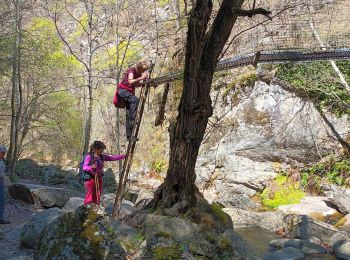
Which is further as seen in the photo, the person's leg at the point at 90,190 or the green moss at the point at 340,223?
the green moss at the point at 340,223

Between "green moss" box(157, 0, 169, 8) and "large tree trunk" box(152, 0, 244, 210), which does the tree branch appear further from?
"green moss" box(157, 0, 169, 8)

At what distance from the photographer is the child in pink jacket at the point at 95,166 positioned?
6453mm

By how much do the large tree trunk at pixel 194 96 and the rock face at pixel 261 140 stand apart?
417 inches

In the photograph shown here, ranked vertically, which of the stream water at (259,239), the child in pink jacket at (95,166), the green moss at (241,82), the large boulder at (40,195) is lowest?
the stream water at (259,239)

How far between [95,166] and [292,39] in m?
7.09

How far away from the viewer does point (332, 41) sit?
35.8 feet

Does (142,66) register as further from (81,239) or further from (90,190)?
(81,239)

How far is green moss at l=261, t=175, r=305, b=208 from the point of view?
561 inches

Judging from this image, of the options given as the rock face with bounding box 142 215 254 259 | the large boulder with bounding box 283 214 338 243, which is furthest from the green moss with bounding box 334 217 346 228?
the rock face with bounding box 142 215 254 259

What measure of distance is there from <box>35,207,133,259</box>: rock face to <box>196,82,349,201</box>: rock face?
37.1ft

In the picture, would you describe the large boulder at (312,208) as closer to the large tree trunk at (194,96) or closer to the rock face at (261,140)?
the rock face at (261,140)

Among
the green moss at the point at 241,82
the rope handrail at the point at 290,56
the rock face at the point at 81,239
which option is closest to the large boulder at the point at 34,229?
the rock face at the point at 81,239

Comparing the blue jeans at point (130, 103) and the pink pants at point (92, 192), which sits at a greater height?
the blue jeans at point (130, 103)

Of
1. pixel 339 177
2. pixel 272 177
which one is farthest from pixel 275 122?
pixel 339 177
